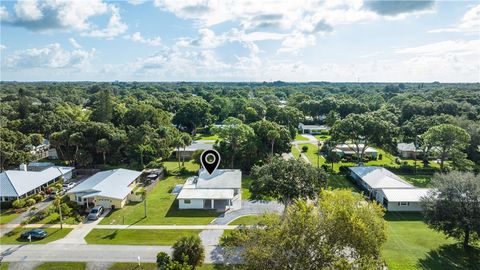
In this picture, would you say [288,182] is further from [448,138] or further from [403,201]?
[448,138]

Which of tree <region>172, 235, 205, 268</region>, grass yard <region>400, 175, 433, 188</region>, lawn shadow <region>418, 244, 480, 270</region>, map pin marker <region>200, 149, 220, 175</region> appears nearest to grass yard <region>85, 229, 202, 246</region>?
tree <region>172, 235, 205, 268</region>

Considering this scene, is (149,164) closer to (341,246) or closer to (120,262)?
(120,262)

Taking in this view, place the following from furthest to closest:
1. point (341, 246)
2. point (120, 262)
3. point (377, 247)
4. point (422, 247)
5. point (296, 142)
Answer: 1. point (296, 142)
2. point (422, 247)
3. point (120, 262)
4. point (377, 247)
5. point (341, 246)

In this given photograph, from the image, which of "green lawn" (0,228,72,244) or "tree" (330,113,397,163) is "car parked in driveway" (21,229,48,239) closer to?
"green lawn" (0,228,72,244)

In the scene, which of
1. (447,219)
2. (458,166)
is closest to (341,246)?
(447,219)

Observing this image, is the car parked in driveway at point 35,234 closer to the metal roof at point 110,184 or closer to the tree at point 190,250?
the metal roof at point 110,184

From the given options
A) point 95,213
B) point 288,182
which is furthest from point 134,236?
point 288,182
